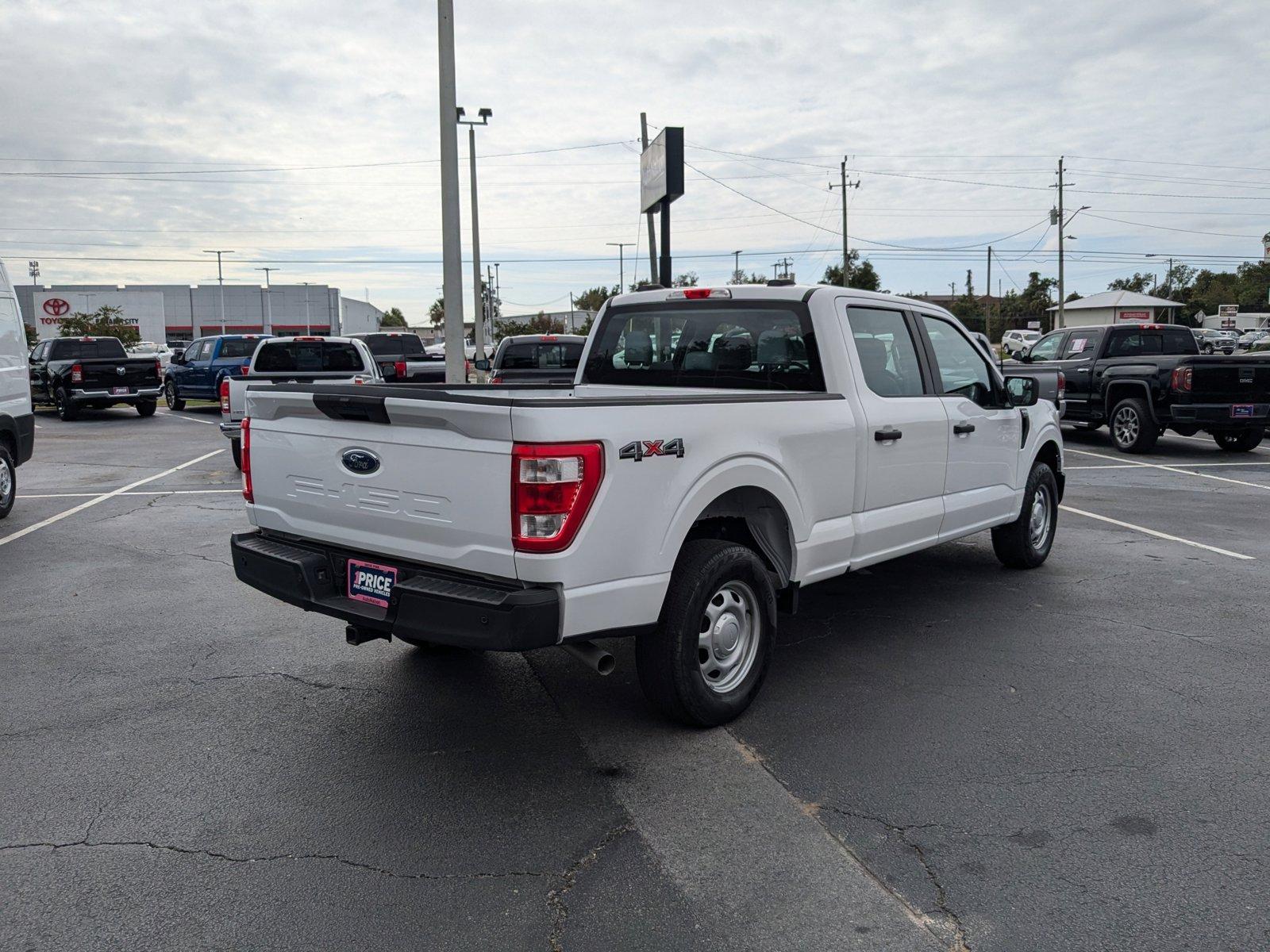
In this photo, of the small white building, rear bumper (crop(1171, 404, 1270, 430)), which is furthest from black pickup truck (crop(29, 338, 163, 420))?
the small white building

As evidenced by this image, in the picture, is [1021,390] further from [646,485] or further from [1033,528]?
[646,485]

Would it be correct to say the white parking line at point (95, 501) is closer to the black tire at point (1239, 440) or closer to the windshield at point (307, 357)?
the windshield at point (307, 357)

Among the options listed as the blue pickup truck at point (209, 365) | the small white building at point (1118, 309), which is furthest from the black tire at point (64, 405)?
the small white building at point (1118, 309)

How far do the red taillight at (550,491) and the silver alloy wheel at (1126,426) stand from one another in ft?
45.8

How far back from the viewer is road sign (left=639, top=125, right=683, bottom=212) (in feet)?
68.8

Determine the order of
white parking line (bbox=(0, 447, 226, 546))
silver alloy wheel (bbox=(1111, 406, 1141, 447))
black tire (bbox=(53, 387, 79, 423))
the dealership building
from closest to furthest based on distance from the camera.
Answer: white parking line (bbox=(0, 447, 226, 546)) < silver alloy wheel (bbox=(1111, 406, 1141, 447)) < black tire (bbox=(53, 387, 79, 423)) < the dealership building

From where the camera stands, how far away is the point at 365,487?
416cm

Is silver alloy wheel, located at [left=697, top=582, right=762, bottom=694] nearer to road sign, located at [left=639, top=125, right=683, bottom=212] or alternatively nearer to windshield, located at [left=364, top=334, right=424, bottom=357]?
road sign, located at [left=639, top=125, right=683, bottom=212]

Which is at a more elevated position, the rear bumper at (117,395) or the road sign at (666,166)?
the road sign at (666,166)

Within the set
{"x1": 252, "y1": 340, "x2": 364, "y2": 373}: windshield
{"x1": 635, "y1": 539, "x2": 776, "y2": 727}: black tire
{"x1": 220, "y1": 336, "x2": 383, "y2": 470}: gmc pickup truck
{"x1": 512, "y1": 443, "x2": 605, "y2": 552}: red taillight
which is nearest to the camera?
{"x1": 512, "y1": 443, "x2": 605, "y2": 552}: red taillight

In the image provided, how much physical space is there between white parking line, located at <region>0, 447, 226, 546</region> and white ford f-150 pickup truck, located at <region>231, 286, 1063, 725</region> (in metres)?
5.73

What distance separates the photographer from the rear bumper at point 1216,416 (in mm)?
14250

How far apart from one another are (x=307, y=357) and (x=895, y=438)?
37.9 feet

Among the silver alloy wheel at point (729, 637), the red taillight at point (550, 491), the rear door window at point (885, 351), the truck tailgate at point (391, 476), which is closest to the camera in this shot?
the red taillight at point (550, 491)
